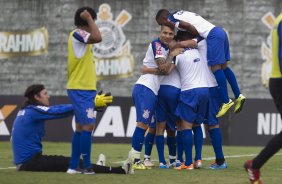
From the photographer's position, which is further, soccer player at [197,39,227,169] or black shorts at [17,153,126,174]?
soccer player at [197,39,227,169]

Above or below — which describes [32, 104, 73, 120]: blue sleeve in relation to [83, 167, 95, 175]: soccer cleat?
above

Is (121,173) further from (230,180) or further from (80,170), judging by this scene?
(230,180)

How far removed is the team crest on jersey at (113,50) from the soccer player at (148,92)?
13.5 m

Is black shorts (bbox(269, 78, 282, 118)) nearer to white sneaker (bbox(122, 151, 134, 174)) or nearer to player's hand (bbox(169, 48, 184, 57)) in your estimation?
white sneaker (bbox(122, 151, 134, 174))

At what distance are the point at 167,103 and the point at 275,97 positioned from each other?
11.0 ft

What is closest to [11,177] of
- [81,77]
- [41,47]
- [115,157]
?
[81,77]

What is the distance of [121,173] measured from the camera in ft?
39.4

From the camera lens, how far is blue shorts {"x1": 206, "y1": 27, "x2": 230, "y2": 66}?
13461mm

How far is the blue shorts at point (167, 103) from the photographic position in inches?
529

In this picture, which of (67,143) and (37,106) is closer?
(37,106)

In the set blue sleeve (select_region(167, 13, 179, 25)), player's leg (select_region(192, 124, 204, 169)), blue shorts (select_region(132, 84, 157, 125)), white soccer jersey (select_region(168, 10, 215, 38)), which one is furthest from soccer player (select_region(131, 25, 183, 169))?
player's leg (select_region(192, 124, 204, 169))

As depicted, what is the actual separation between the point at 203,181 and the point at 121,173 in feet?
4.01

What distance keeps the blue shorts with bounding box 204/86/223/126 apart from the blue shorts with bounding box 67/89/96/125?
264cm

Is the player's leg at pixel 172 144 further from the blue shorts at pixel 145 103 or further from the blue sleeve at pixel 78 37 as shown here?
the blue sleeve at pixel 78 37
